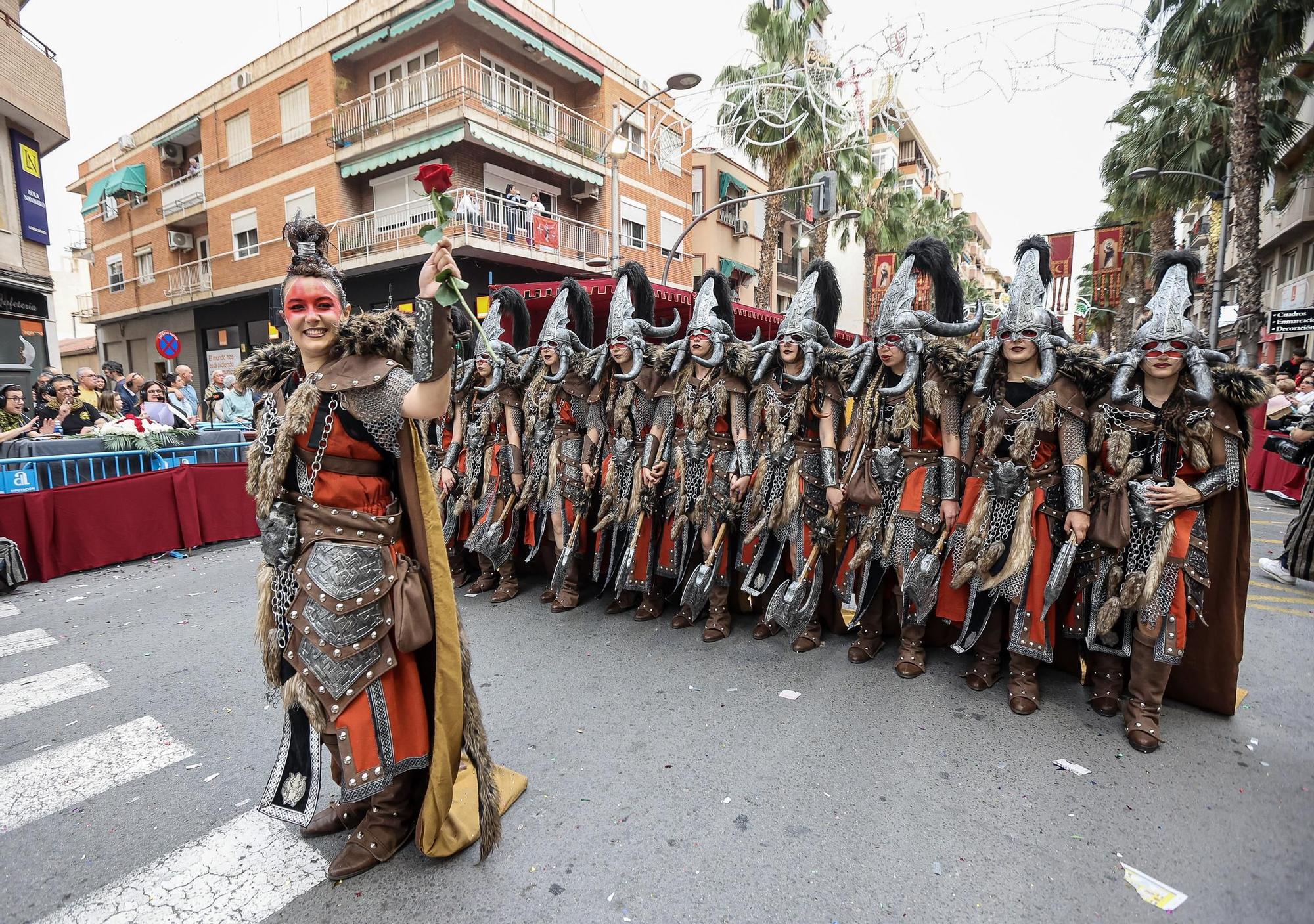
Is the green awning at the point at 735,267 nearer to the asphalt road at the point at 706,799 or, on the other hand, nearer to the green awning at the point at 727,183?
the green awning at the point at 727,183

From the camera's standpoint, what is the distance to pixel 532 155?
1620cm

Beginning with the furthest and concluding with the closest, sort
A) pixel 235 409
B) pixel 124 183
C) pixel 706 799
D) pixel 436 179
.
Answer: pixel 124 183 → pixel 235 409 → pixel 706 799 → pixel 436 179

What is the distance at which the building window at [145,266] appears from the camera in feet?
77.2

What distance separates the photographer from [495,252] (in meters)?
15.3

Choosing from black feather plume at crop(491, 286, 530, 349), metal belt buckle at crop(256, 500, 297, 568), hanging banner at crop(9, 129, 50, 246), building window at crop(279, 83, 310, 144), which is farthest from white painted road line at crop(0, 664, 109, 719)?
building window at crop(279, 83, 310, 144)

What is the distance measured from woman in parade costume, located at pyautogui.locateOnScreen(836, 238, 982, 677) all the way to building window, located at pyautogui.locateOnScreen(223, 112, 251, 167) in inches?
868

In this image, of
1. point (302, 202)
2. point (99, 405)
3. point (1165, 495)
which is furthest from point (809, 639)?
point (302, 202)

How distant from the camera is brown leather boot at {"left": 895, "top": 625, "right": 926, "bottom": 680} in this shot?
12.5 feet

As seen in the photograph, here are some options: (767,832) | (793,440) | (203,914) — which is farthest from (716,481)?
(203,914)

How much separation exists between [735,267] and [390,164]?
1410 centimetres

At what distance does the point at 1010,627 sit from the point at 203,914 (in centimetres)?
388

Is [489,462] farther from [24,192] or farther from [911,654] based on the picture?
[24,192]

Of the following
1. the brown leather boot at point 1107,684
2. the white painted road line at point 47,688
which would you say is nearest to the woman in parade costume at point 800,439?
the brown leather boot at point 1107,684

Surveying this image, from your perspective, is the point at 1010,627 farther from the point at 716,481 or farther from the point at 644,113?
the point at 644,113
